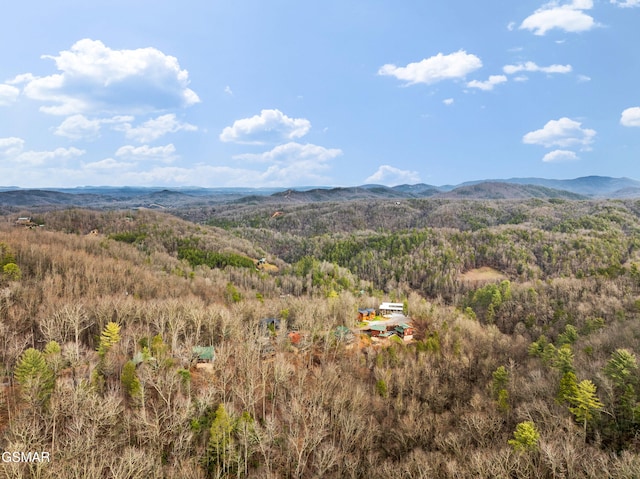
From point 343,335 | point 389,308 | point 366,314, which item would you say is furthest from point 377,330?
point 389,308

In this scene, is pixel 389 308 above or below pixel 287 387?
below

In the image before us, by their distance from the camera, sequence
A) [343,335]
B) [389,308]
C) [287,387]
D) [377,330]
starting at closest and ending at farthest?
[287,387] → [343,335] → [377,330] → [389,308]

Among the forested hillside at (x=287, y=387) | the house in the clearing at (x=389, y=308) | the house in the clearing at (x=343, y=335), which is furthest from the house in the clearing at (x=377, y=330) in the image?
the house in the clearing at (x=389, y=308)

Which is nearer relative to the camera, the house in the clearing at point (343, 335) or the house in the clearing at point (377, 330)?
the house in the clearing at point (343, 335)

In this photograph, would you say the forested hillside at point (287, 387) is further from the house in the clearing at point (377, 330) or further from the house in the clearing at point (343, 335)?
the house in the clearing at point (377, 330)

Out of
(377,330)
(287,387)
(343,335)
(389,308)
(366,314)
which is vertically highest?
(287,387)

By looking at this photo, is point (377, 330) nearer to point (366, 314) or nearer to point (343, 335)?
point (343, 335)

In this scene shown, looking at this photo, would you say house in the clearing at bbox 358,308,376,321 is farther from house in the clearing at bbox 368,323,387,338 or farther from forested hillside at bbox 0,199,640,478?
house in the clearing at bbox 368,323,387,338

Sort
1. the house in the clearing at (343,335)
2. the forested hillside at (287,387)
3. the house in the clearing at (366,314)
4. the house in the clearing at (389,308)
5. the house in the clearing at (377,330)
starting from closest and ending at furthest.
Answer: the forested hillside at (287,387) → the house in the clearing at (343,335) → the house in the clearing at (377,330) → the house in the clearing at (366,314) → the house in the clearing at (389,308)

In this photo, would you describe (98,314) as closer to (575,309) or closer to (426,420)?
(426,420)

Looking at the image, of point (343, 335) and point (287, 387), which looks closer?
point (287, 387)

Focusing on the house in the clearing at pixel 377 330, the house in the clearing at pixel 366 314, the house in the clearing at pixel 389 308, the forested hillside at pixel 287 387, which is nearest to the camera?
the forested hillside at pixel 287 387

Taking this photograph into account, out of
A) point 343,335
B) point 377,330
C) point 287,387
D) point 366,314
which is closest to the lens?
point 287,387

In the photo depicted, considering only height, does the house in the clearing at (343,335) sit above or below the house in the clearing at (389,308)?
above
